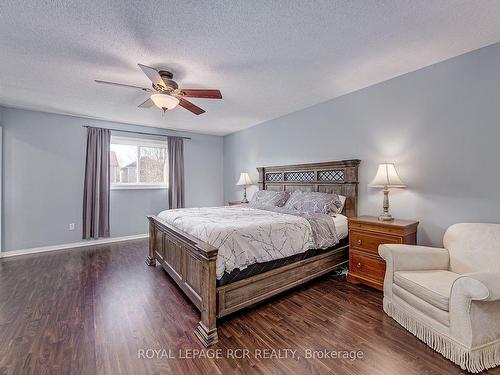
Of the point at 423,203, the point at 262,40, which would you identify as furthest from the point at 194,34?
the point at 423,203

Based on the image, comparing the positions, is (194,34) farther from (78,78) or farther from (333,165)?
(333,165)

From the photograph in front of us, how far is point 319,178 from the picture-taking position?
156 inches

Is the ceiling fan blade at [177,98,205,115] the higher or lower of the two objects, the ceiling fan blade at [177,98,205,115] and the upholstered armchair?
the higher

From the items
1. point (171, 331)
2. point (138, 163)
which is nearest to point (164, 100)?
point (171, 331)

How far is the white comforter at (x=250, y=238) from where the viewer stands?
2090 millimetres

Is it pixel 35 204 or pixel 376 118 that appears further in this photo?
pixel 35 204

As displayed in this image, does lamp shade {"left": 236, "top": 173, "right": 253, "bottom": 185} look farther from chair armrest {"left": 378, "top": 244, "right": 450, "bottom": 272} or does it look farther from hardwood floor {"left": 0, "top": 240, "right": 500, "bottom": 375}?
chair armrest {"left": 378, "top": 244, "right": 450, "bottom": 272}

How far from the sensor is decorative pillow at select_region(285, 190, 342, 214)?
331cm

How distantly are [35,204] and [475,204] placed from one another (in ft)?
21.5

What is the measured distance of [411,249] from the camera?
218cm

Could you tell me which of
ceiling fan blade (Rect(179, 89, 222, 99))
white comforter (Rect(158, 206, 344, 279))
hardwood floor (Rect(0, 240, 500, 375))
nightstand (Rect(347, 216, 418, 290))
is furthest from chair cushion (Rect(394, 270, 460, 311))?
ceiling fan blade (Rect(179, 89, 222, 99))

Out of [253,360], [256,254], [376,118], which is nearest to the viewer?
[253,360]

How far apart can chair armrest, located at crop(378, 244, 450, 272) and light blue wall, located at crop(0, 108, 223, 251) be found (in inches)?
198

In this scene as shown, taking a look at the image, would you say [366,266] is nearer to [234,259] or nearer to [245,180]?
[234,259]
